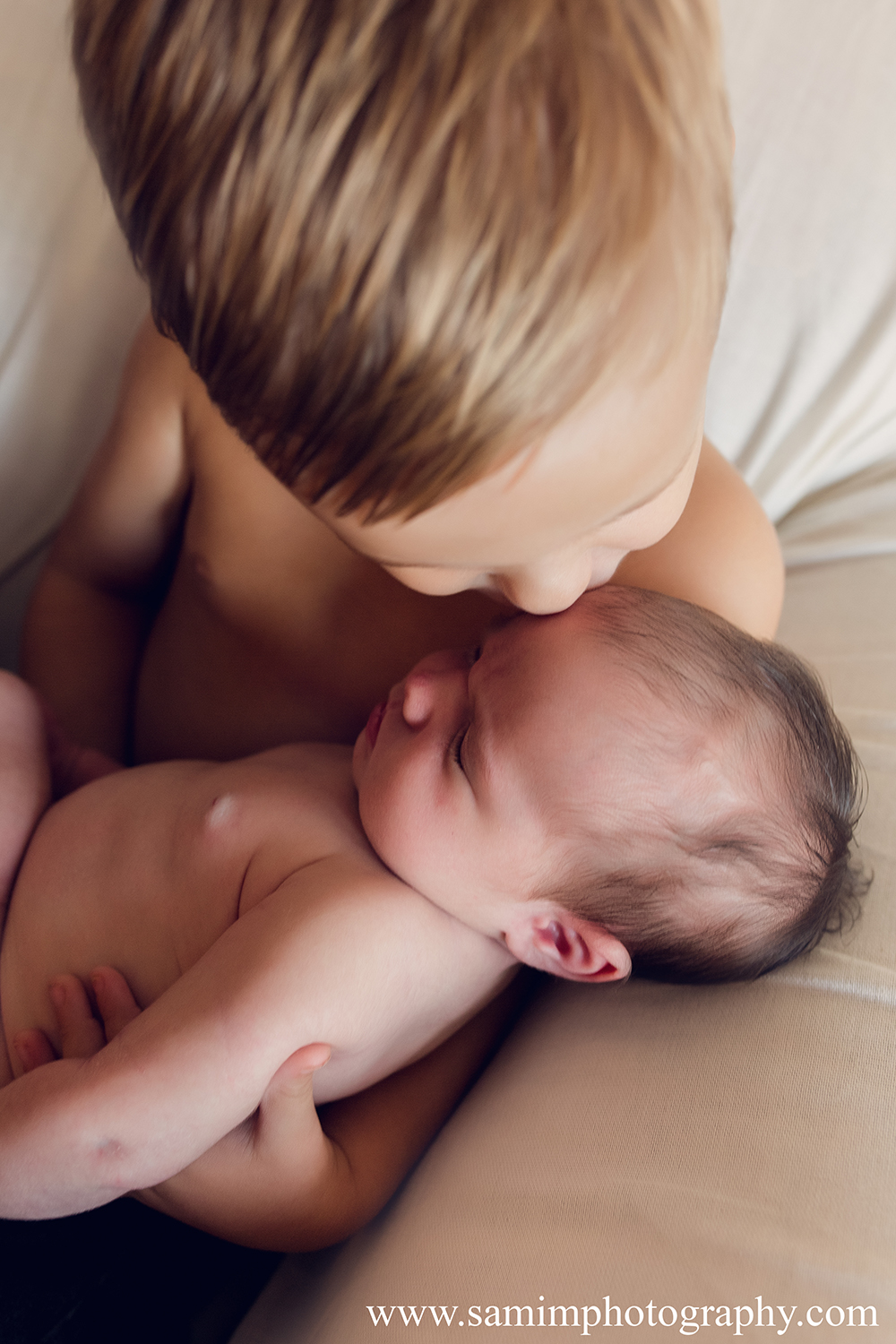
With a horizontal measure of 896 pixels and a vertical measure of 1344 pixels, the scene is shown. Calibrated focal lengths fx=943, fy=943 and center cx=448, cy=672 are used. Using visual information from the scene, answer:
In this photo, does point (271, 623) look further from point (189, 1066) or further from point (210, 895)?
point (189, 1066)

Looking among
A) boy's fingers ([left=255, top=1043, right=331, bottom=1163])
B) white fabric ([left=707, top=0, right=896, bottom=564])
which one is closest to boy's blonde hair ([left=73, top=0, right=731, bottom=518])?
boy's fingers ([left=255, top=1043, right=331, bottom=1163])

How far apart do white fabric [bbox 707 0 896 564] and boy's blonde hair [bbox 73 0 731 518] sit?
664 millimetres

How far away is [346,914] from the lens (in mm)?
674

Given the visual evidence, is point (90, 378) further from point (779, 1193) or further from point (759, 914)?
point (779, 1193)

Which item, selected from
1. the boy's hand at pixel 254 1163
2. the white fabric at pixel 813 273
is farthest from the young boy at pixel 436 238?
the white fabric at pixel 813 273

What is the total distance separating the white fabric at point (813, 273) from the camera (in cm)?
98

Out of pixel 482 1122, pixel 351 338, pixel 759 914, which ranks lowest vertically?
pixel 482 1122

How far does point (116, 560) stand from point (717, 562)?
622mm

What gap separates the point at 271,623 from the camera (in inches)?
36.9

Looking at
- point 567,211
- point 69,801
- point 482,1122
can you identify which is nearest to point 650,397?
point 567,211

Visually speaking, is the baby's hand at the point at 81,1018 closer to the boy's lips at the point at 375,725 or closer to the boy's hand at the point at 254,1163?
the boy's hand at the point at 254,1163

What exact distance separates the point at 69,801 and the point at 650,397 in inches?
25.8

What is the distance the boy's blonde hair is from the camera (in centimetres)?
37

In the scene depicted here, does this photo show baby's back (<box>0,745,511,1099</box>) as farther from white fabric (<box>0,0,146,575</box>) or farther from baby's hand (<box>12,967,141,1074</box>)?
white fabric (<box>0,0,146,575</box>)
